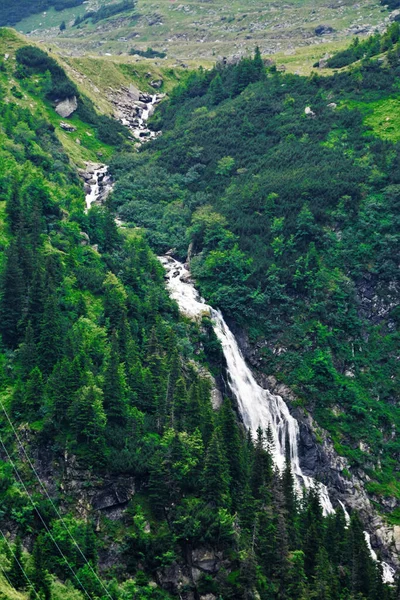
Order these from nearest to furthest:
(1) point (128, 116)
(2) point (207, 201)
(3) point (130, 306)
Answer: (3) point (130, 306)
(2) point (207, 201)
(1) point (128, 116)

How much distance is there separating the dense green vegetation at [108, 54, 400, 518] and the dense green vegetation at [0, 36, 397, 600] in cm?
1220

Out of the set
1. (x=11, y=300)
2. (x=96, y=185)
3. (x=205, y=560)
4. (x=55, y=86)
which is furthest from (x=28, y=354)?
(x=55, y=86)

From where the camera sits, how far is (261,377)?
3664 inches

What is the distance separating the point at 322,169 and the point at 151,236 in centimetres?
2439

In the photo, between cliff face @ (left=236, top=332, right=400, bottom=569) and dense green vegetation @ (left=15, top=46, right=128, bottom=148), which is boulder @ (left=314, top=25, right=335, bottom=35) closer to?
dense green vegetation @ (left=15, top=46, right=128, bottom=148)

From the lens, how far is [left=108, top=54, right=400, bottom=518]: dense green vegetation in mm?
92750

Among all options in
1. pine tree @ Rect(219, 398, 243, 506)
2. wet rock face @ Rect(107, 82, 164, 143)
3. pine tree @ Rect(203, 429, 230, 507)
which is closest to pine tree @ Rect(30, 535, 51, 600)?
pine tree @ Rect(203, 429, 230, 507)

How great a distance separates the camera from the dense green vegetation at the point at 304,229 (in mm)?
92750

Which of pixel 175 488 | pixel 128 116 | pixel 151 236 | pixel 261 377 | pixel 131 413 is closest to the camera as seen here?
pixel 175 488

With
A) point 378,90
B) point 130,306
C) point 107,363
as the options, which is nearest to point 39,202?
point 130,306

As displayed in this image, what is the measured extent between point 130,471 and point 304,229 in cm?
4675

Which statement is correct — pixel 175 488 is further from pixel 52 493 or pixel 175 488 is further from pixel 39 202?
pixel 39 202

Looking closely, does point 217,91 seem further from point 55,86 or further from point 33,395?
point 33,395

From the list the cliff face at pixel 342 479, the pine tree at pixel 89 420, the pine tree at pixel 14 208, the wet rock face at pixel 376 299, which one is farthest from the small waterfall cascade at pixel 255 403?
the pine tree at pixel 89 420
